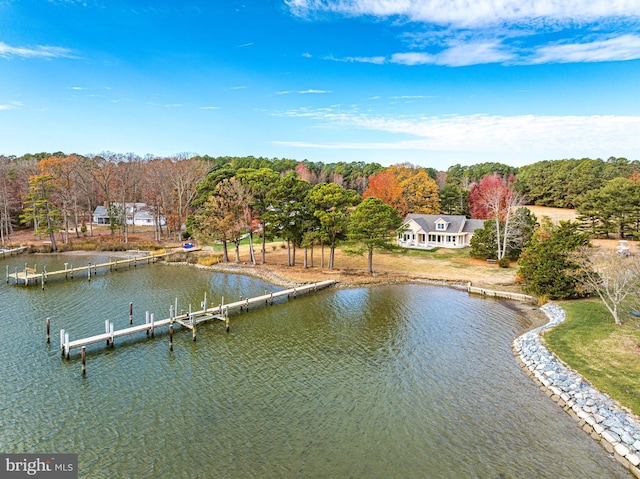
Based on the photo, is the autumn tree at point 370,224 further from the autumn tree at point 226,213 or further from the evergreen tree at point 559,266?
the evergreen tree at point 559,266

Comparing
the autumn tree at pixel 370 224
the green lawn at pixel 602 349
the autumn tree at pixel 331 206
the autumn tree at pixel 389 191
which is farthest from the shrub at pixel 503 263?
the autumn tree at pixel 389 191

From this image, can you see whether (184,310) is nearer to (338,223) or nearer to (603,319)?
(338,223)

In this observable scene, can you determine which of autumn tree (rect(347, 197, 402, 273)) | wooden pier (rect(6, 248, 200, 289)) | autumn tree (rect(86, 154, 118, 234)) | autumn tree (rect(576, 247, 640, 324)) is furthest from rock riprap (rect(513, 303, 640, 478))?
autumn tree (rect(86, 154, 118, 234))

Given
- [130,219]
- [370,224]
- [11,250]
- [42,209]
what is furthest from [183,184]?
[370,224]

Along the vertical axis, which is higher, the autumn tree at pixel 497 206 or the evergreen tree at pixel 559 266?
the autumn tree at pixel 497 206

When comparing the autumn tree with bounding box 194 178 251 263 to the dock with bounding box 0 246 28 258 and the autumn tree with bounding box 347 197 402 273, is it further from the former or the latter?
the dock with bounding box 0 246 28 258

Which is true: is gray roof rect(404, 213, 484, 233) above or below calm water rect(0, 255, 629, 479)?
above

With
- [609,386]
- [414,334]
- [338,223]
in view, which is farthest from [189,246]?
[609,386]
